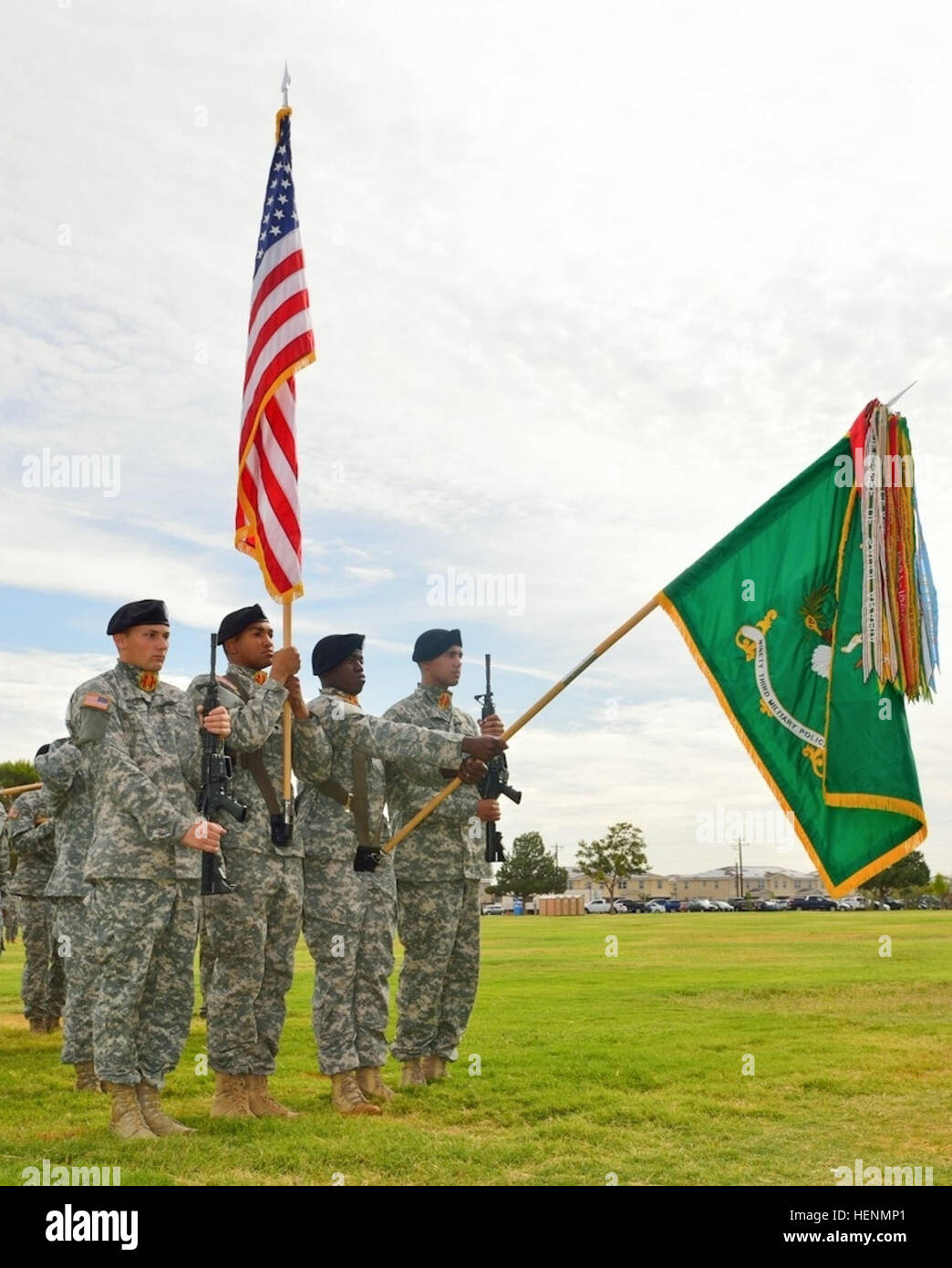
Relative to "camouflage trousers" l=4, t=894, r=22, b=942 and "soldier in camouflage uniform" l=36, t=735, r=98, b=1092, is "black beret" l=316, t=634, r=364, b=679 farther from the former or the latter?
"camouflage trousers" l=4, t=894, r=22, b=942

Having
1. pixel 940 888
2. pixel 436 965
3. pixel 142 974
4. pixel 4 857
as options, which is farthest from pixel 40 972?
pixel 940 888

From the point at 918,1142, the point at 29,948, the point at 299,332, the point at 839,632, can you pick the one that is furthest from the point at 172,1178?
the point at 29,948

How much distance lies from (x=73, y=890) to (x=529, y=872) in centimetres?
9380

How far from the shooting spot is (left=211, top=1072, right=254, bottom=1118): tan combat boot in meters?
6.45

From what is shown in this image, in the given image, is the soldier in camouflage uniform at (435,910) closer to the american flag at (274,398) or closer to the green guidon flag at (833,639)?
the american flag at (274,398)

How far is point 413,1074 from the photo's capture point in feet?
24.8

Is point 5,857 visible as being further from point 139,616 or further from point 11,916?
point 139,616

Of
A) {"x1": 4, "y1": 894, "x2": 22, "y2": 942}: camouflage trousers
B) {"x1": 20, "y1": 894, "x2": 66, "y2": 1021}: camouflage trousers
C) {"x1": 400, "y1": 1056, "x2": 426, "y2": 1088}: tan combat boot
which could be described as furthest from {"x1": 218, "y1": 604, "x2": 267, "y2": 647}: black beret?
{"x1": 4, "y1": 894, "x2": 22, "y2": 942}: camouflage trousers

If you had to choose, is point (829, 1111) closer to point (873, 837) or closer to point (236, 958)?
point (873, 837)

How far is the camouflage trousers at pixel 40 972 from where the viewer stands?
10734 millimetres

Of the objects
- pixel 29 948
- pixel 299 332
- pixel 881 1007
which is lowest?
pixel 881 1007

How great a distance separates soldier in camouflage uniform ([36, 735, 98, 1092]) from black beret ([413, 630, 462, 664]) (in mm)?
2188
